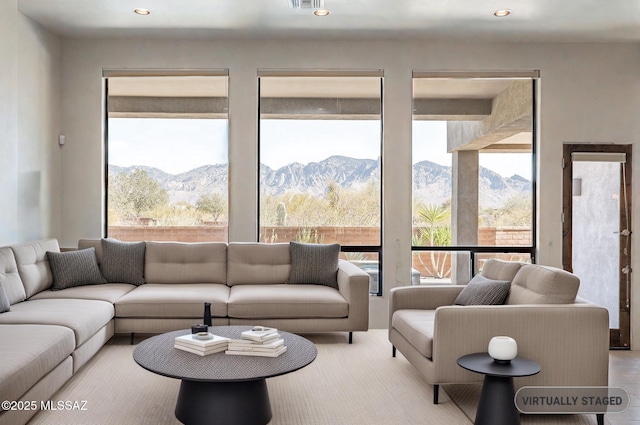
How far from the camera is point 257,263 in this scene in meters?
5.30

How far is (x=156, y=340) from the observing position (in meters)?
3.47

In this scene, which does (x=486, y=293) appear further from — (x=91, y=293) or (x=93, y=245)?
(x=93, y=245)

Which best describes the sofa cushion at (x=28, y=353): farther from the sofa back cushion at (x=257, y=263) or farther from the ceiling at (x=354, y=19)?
the ceiling at (x=354, y=19)

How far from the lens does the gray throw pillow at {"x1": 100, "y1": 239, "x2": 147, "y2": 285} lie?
511 cm

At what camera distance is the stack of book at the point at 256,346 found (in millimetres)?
3166

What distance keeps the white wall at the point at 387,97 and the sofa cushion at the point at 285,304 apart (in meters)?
1.02

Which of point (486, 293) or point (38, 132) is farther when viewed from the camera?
point (38, 132)

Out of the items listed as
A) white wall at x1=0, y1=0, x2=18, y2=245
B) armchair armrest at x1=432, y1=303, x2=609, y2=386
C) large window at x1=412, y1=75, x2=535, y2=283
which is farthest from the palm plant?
white wall at x1=0, y1=0, x2=18, y2=245

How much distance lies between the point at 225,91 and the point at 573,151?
3.58 metres

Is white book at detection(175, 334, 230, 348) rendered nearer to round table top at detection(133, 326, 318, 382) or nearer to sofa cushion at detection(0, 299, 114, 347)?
round table top at detection(133, 326, 318, 382)

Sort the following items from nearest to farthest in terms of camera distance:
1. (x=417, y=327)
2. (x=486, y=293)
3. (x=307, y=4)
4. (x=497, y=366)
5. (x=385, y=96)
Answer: (x=497, y=366)
(x=417, y=327)
(x=486, y=293)
(x=307, y=4)
(x=385, y=96)

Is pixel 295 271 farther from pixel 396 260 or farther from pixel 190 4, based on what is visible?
pixel 190 4

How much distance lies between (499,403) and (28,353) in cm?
244

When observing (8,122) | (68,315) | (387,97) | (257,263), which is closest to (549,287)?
(257,263)
